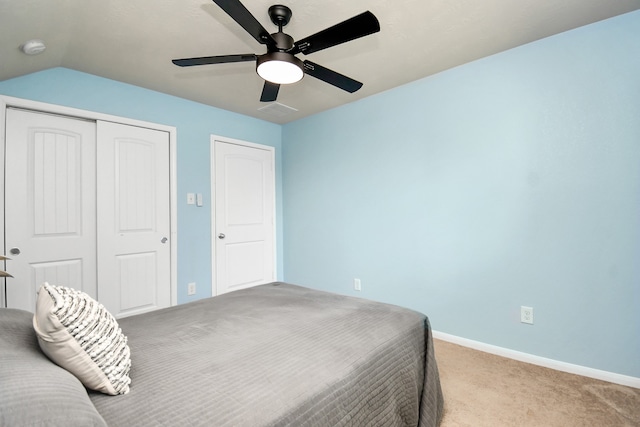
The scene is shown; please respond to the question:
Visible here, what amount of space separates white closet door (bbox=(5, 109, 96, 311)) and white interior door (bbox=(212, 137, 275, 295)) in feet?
3.89

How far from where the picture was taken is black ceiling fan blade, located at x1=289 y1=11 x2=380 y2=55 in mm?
1383

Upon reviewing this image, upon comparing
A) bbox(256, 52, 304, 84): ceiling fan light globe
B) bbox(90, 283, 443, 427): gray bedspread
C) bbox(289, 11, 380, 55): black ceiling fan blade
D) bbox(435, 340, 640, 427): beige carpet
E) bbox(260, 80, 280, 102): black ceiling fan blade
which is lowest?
bbox(435, 340, 640, 427): beige carpet

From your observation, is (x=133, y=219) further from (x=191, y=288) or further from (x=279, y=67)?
(x=279, y=67)

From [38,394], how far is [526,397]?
92.4 inches

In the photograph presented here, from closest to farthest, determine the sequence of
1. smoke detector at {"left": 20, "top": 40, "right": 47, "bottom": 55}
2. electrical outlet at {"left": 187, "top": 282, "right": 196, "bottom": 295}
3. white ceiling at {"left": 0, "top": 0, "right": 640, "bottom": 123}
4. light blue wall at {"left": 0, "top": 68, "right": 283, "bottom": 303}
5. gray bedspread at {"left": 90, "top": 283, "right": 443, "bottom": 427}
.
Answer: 1. gray bedspread at {"left": 90, "top": 283, "right": 443, "bottom": 427}
2. white ceiling at {"left": 0, "top": 0, "right": 640, "bottom": 123}
3. smoke detector at {"left": 20, "top": 40, "right": 47, "bottom": 55}
4. light blue wall at {"left": 0, "top": 68, "right": 283, "bottom": 303}
5. electrical outlet at {"left": 187, "top": 282, "right": 196, "bottom": 295}

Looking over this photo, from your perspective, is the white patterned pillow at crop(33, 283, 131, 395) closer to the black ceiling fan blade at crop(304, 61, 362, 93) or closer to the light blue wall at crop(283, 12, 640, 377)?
the black ceiling fan blade at crop(304, 61, 362, 93)

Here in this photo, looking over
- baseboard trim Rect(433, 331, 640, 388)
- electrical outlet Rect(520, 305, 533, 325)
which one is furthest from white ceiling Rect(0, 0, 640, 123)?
baseboard trim Rect(433, 331, 640, 388)

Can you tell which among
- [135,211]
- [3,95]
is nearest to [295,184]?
[135,211]

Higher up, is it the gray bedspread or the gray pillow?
the gray pillow

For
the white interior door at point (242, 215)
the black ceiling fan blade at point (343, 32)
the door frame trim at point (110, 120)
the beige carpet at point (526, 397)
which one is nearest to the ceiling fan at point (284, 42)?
the black ceiling fan blade at point (343, 32)

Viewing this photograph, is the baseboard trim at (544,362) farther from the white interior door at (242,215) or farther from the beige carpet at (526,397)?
the white interior door at (242,215)

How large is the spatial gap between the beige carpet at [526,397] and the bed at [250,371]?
26 cm

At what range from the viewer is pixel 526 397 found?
1.85 m

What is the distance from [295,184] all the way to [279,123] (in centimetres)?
89
